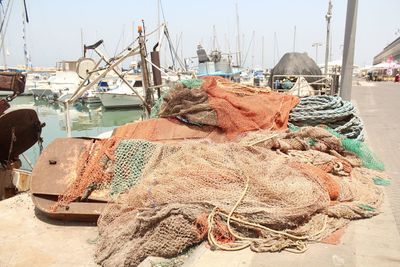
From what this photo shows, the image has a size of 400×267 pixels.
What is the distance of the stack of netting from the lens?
5953 millimetres

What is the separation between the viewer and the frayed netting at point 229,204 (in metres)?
3.41

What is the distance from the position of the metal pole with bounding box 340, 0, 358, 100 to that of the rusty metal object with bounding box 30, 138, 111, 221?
6792 mm

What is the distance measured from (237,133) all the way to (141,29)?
4751 millimetres

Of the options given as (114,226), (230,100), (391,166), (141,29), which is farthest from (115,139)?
(141,29)

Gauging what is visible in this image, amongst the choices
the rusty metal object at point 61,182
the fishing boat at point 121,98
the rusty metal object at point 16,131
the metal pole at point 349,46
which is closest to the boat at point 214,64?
the fishing boat at point 121,98

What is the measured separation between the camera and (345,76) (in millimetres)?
9375

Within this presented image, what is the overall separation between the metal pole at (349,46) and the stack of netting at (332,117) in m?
3.41

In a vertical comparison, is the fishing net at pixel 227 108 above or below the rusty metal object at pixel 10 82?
below

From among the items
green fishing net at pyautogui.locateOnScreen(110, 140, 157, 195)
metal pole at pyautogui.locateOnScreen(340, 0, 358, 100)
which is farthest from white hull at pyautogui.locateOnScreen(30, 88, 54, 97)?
green fishing net at pyautogui.locateOnScreen(110, 140, 157, 195)

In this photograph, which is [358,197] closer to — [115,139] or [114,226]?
[114,226]

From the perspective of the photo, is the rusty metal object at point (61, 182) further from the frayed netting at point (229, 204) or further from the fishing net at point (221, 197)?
the frayed netting at point (229, 204)

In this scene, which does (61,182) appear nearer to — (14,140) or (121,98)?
(14,140)

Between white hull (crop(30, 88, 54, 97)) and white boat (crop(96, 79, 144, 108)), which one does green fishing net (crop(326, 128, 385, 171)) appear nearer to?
white boat (crop(96, 79, 144, 108))

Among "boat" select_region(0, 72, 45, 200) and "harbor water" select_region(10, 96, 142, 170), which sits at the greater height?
"boat" select_region(0, 72, 45, 200)
